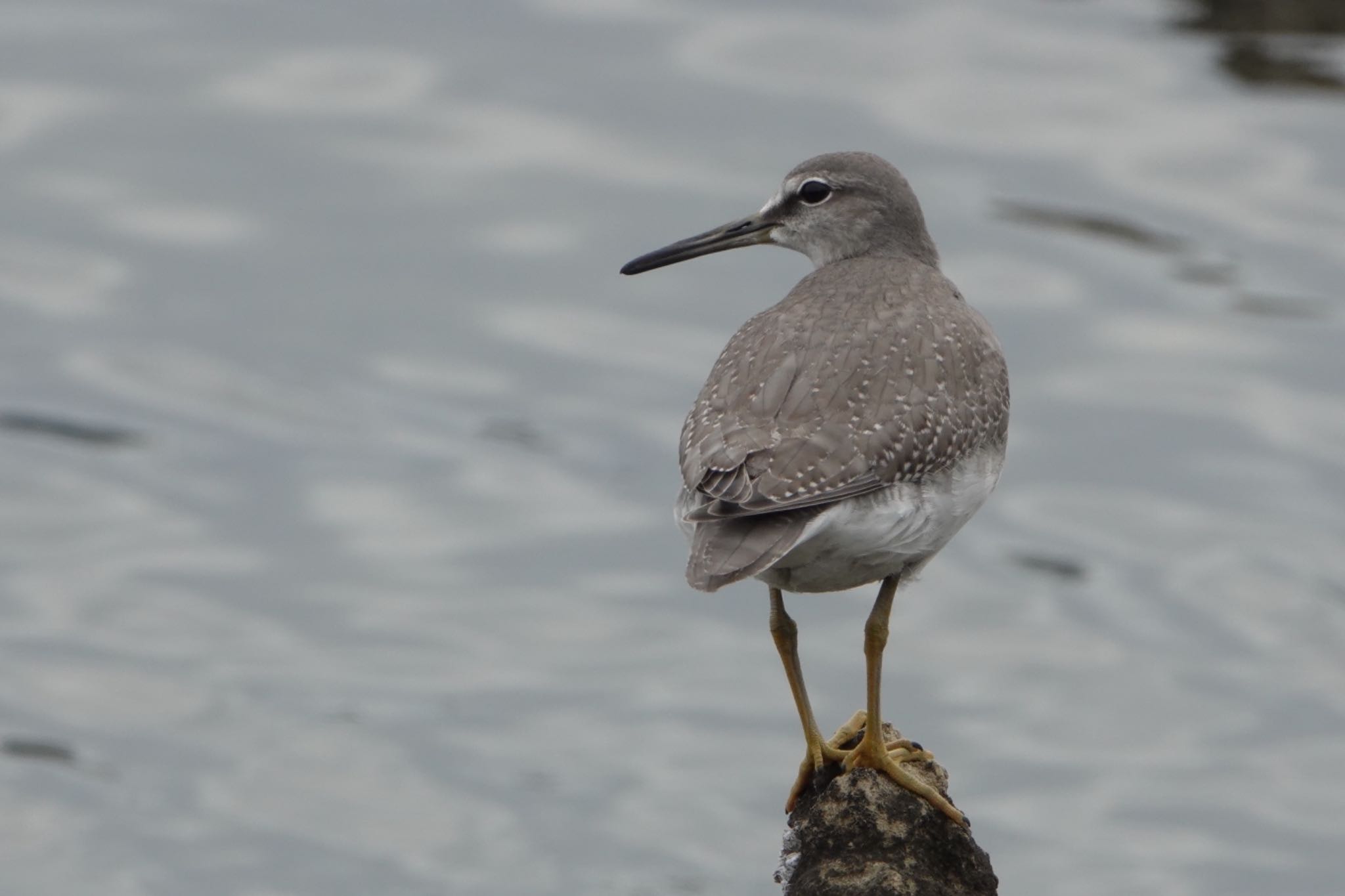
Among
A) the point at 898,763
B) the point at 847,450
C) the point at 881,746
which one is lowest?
the point at 898,763

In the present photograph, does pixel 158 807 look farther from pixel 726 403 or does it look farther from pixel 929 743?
pixel 726 403

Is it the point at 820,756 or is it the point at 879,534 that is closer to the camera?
the point at 879,534

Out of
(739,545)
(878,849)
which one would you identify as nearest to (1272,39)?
(878,849)

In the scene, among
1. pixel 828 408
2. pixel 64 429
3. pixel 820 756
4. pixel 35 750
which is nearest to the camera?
pixel 828 408

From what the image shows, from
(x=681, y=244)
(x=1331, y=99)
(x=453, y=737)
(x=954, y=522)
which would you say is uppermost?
(x=681, y=244)

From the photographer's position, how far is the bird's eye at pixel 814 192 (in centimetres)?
1574

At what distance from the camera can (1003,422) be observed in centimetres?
1429

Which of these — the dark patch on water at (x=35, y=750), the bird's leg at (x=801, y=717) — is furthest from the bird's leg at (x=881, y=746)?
the dark patch on water at (x=35, y=750)

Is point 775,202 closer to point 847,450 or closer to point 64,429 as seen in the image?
point 847,450

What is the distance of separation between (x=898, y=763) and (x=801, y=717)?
74 cm

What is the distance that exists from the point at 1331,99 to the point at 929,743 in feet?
73.9

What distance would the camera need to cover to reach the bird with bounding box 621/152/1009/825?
1226 centimetres

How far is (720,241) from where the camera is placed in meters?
16.0

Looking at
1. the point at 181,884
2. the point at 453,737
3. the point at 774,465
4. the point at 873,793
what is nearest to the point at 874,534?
the point at 774,465
